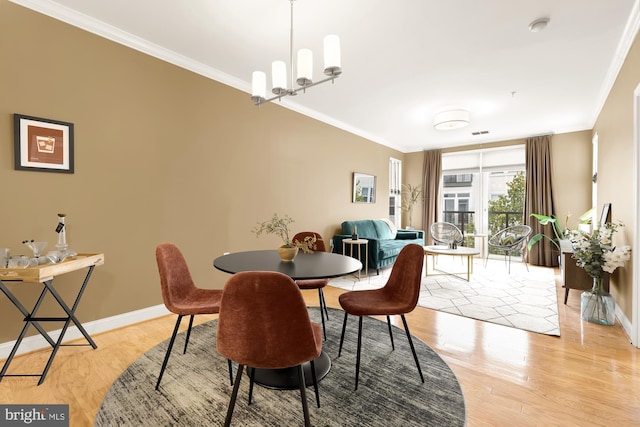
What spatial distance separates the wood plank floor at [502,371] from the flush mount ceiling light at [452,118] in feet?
9.95

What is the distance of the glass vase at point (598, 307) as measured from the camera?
2.84 m

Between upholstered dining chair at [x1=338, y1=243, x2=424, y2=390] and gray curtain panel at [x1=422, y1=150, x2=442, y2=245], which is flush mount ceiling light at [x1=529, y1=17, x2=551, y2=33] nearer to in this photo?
upholstered dining chair at [x1=338, y1=243, x2=424, y2=390]

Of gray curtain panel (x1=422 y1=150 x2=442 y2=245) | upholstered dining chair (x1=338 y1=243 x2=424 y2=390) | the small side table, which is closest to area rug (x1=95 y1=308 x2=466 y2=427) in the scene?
upholstered dining chair (x1=338 y1=243 x2=424 y2=390)

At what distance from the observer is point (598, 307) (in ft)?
9.50

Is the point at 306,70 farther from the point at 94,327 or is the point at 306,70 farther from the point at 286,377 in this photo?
the point at 94,327

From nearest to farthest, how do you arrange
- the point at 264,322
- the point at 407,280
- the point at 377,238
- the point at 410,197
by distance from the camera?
the point at 264,322, the point at 407,280, the point at 377,238, the point at 410,197

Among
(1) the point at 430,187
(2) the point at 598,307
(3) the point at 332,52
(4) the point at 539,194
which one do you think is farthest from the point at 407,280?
(1) the point at 430,187

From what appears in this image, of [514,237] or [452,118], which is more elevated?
[452,118]

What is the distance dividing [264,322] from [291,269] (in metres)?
0.55

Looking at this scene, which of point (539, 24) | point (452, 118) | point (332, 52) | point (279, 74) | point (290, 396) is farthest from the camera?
point (452, 118)

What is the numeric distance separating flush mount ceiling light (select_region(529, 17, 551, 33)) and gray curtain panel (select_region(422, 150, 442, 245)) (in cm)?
474

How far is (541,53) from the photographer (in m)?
2.97

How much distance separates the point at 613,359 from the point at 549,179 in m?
4.67

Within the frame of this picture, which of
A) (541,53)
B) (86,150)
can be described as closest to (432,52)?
(541,53)
